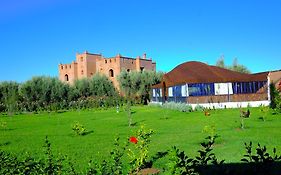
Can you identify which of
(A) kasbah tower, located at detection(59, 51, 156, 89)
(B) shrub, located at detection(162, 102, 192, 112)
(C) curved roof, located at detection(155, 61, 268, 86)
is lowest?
(B) shrub, located at detection(162, 102, 192, 112)

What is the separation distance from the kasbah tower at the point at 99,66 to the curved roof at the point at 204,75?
16781 mm

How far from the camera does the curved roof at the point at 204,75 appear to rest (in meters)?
30.2

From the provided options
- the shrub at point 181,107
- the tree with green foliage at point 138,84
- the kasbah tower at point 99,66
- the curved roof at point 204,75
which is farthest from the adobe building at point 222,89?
the kasbah tower at point 99,66

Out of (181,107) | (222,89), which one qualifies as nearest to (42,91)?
(181,107)

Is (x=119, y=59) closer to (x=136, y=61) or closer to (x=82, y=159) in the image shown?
(x=136, y=61)

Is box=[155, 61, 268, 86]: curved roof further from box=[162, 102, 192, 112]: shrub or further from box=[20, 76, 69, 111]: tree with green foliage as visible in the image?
box=[20, 76, 69, 111]: tree with green foliage

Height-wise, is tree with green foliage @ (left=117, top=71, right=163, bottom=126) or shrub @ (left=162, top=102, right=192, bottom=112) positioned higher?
tree with green foliage @ (left=117, top=71, right=163, bottom=126)

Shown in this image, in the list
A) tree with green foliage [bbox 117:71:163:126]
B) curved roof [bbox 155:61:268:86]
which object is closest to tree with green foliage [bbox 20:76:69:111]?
tree with green foliage [bbox 117:71:163:126]

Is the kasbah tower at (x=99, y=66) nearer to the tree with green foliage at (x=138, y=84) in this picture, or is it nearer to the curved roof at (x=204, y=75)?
the tree with green foliage at (x=138, y=84)

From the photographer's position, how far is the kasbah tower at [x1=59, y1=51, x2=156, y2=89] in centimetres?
5188

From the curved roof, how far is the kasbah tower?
16.8 m

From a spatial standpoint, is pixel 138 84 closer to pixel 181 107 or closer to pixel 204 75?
pixel 204 75

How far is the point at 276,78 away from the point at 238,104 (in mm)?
7741

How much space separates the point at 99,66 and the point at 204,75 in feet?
86.8
